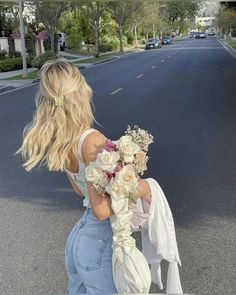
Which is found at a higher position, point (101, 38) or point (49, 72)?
point (49, 72)

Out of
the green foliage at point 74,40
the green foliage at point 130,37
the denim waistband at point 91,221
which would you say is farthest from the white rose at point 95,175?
the green foliage at point 130,37

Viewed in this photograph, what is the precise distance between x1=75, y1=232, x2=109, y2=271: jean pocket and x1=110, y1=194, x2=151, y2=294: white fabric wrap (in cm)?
10

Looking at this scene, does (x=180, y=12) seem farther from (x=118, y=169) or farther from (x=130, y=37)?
(x=118, y=169)

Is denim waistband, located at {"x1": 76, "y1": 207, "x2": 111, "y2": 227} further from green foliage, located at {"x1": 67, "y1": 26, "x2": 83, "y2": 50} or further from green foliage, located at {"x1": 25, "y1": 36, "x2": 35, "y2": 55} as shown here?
green foliage, located at {"x1": 67, "y1": 26, "x2": 83, "y2": 50}

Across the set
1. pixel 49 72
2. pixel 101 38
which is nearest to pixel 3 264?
pixel 49 72

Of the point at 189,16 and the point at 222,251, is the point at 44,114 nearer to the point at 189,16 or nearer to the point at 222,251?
the point at 222,251

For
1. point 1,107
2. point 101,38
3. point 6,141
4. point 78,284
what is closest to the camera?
point 78,284

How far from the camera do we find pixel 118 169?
7.86 feet

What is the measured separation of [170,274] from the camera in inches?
107

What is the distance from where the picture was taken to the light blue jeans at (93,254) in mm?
2502

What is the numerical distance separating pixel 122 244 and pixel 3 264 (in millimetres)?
2282

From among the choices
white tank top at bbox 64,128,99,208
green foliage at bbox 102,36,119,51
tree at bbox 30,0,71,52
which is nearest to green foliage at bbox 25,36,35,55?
tree at bbox 30,0,71,52

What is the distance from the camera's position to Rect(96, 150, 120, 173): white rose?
2.33m

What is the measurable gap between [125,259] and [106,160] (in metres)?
0.46
